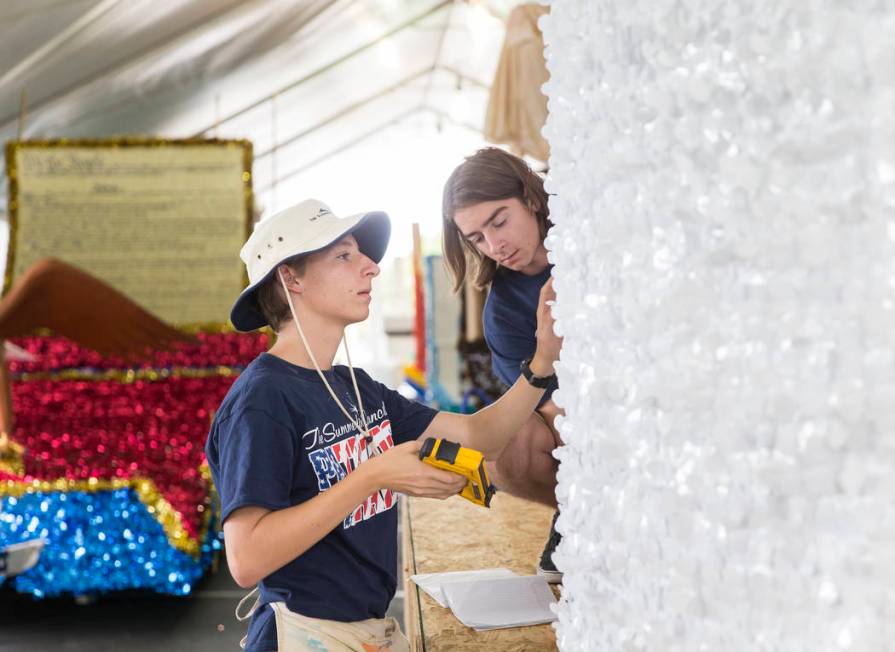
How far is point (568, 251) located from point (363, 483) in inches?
21.8

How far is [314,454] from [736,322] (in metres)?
0.88

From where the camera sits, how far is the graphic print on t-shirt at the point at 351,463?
4.09 feet

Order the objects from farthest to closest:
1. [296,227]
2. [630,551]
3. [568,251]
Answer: [296,227]
[568,251]
[630,551]

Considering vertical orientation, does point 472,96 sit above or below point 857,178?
above

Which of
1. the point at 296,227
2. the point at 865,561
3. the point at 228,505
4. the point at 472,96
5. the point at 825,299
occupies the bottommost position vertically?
the point at 228,505

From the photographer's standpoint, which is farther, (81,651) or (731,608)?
(81,651)

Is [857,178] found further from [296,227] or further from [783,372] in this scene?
[296,227]

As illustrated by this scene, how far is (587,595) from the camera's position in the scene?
62 cm

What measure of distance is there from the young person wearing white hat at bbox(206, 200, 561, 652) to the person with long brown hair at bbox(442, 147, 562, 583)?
21cm

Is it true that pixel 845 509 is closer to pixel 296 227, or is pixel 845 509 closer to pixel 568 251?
pixel 568 251

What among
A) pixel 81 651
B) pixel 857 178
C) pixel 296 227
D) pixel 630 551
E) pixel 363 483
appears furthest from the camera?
pixel 81 651

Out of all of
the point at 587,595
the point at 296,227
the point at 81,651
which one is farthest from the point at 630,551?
the point at 81,651

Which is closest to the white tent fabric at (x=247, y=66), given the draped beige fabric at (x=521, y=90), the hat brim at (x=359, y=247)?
the draped beige fabric at (x=521, y=90)

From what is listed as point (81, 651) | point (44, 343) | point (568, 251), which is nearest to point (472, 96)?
point (44, 343)
